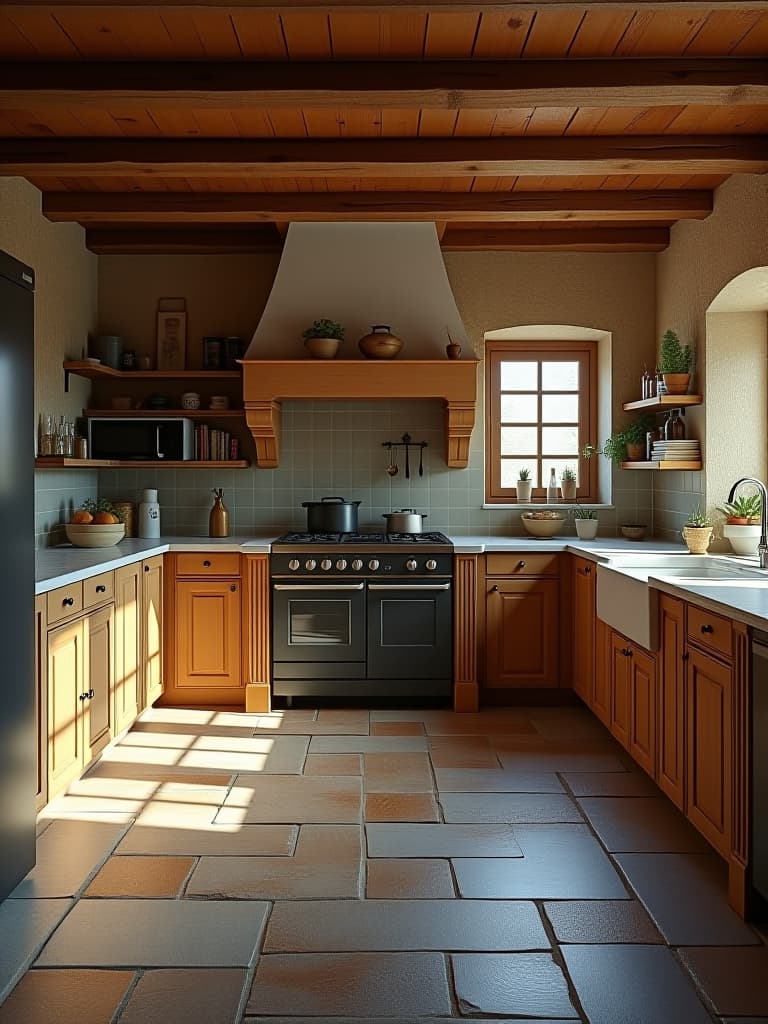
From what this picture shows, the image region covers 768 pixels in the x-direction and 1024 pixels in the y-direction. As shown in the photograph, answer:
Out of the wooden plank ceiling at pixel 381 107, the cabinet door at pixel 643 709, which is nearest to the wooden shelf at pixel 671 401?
the wooden plank ceiling at pixel 381 107

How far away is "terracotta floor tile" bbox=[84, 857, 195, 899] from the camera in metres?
2.75

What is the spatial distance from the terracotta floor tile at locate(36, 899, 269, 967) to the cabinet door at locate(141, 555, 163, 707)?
1.98 metres

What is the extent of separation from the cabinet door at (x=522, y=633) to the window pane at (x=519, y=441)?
113 cm

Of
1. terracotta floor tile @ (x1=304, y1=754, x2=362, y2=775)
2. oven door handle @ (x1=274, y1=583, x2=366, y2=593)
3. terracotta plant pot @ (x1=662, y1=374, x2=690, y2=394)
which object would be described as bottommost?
terracotta floor tile @ (x1=304, y1=754, x2=362, y2=775)

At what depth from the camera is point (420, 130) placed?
3.86 m

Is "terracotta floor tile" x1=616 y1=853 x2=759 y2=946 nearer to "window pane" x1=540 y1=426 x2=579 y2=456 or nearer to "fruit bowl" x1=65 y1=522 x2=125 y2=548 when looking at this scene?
"fruit bowl" x1=65 y1=522 x2=125 y2=548

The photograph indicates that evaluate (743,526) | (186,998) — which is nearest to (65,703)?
(186,998)

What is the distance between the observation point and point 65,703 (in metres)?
3.43

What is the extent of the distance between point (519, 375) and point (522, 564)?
1.40 metres

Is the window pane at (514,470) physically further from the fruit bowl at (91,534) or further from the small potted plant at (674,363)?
the fruit bowl at (91,534)

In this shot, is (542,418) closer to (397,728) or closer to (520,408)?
(520,408)

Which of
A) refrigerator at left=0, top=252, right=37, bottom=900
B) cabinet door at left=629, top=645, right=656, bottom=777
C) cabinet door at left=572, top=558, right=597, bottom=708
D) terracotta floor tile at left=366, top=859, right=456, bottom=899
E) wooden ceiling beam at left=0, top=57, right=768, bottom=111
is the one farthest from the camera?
cabinet door at left=572, top=558, right=597, bottom=708

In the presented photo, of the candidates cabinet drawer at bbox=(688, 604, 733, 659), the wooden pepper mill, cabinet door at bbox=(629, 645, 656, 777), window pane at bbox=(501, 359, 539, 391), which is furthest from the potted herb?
cabinet drawer at bbox=(688, 604, 733, 659)

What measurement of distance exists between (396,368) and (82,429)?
1.86 meters
